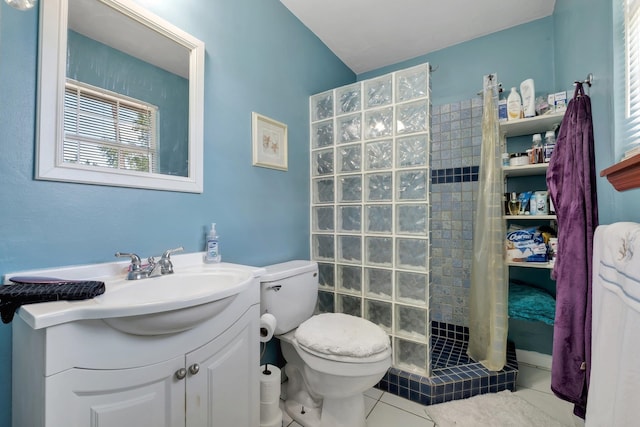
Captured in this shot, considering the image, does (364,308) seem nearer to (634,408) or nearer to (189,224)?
(189,224)

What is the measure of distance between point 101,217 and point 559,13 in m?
2.73

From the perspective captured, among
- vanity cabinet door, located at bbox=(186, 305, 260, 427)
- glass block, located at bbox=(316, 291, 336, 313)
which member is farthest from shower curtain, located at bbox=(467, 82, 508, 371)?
vanity cabinet door, located at bbox=(186, 305, 260, 427)

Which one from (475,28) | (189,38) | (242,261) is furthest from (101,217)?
(475,28)

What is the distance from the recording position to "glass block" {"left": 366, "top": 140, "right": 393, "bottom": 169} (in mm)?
1724

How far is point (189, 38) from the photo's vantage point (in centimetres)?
127

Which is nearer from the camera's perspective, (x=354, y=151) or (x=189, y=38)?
(x=189, y=38)

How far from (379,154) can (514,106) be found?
3.19 ft

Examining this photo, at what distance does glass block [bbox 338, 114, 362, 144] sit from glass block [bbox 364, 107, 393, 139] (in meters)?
0.06

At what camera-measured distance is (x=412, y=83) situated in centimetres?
163

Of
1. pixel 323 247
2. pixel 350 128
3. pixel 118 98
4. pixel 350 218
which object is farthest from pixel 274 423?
pixel 350 128

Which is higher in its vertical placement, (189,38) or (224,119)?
(189,38)

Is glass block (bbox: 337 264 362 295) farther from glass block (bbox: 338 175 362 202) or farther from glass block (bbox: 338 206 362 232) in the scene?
glass block (bbox: 338 175 362 202)

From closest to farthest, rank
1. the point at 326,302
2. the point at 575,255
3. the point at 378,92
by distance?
1. the point at 575,255
2. the point at 378,92
3. the point at 326,302

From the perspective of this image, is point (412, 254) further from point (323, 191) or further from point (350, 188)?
point (323, 191)
